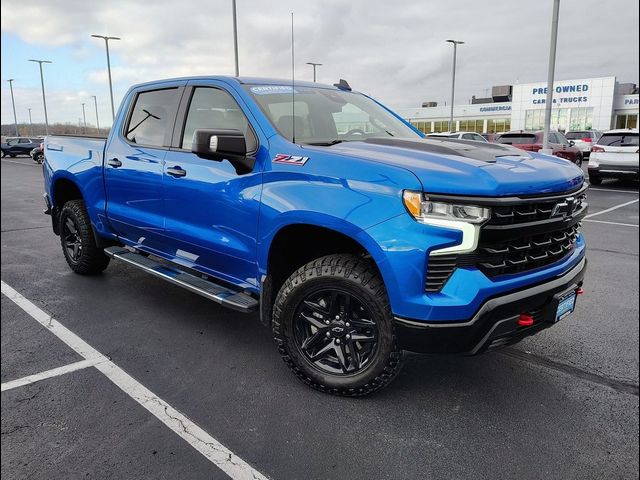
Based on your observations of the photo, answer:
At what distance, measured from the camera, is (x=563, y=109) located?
52625 mm

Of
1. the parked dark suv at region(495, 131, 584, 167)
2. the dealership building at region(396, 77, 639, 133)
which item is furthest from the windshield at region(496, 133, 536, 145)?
the dealership building at region(396, 77, 639, 133)

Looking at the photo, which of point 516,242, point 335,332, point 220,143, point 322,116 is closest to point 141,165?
point 220,143

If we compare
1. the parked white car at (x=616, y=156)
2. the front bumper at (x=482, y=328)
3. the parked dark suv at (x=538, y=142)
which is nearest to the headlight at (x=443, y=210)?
the front bumper at (x=482, y=328)

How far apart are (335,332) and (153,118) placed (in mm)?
2575

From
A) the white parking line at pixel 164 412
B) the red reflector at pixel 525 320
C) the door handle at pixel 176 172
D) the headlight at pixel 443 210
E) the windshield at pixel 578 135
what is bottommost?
the white parking line at pixel 164 412

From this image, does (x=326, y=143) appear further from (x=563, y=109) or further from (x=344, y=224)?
(x=563, y=109)

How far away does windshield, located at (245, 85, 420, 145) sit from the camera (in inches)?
135

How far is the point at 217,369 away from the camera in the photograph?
133 inches

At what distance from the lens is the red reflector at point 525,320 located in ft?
8.64

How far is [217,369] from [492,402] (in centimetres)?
174

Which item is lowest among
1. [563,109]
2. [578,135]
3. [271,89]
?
[578,135]

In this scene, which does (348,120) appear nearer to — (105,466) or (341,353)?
(341,353)

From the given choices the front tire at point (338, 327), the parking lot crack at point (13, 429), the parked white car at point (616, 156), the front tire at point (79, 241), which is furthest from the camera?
the parked white car at point (616, 156)

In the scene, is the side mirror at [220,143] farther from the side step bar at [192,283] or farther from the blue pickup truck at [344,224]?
the side step bar at [192,283]
